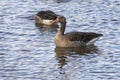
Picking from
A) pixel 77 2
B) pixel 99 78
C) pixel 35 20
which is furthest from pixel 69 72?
pixel 77 2

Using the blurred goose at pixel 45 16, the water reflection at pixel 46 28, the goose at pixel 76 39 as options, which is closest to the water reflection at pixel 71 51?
the goose at pixel 76 39

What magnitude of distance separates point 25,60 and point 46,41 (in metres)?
2.49

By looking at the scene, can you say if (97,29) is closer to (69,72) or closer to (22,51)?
(22,51)

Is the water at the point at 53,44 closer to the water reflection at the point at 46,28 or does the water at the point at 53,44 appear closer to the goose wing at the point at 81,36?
the water reflection at the point at 46,28

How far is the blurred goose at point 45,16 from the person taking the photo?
67.5 ft

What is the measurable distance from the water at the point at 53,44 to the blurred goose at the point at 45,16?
0.75ft

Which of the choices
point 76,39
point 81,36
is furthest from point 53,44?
point 81,36

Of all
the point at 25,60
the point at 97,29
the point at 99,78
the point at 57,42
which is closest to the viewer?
the point at 99,78

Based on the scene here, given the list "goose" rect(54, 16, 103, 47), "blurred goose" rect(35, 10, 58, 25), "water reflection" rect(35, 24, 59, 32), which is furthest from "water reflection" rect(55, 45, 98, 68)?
"blurred goose" rect(35, 10, 58, 25)

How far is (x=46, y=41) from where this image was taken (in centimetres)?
1747

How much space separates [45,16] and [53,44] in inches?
145

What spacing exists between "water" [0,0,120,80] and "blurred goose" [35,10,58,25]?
0.23m

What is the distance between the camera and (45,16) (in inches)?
822

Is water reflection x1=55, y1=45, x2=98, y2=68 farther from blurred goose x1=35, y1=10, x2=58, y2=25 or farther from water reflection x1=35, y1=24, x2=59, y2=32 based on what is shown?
blurred goose x1=35, y1=10, x2=58, y2=25
